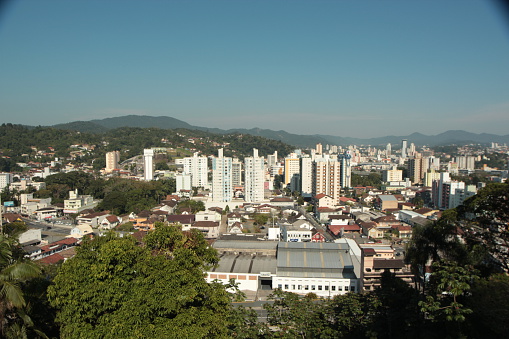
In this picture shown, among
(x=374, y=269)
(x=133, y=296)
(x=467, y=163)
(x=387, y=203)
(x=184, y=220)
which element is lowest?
(x=387, y=203)

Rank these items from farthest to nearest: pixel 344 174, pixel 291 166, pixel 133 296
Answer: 1. pixel 291 166
2. pixel 344 174
3. pixel 133 296

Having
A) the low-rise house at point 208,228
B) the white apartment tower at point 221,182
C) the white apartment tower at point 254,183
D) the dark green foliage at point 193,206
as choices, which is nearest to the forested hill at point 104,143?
the dark green foliage at point 193,206

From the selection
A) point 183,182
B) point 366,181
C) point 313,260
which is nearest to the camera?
point 313,260

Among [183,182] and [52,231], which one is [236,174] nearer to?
[183,182]

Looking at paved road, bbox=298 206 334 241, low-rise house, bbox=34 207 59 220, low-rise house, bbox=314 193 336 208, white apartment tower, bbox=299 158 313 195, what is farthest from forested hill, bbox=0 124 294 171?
low-rise house, bbox=314 193 336 208

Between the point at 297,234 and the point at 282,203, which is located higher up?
the point at 297,234

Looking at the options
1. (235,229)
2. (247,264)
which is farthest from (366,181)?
(247,264)

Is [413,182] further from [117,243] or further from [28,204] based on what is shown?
[117,243]
